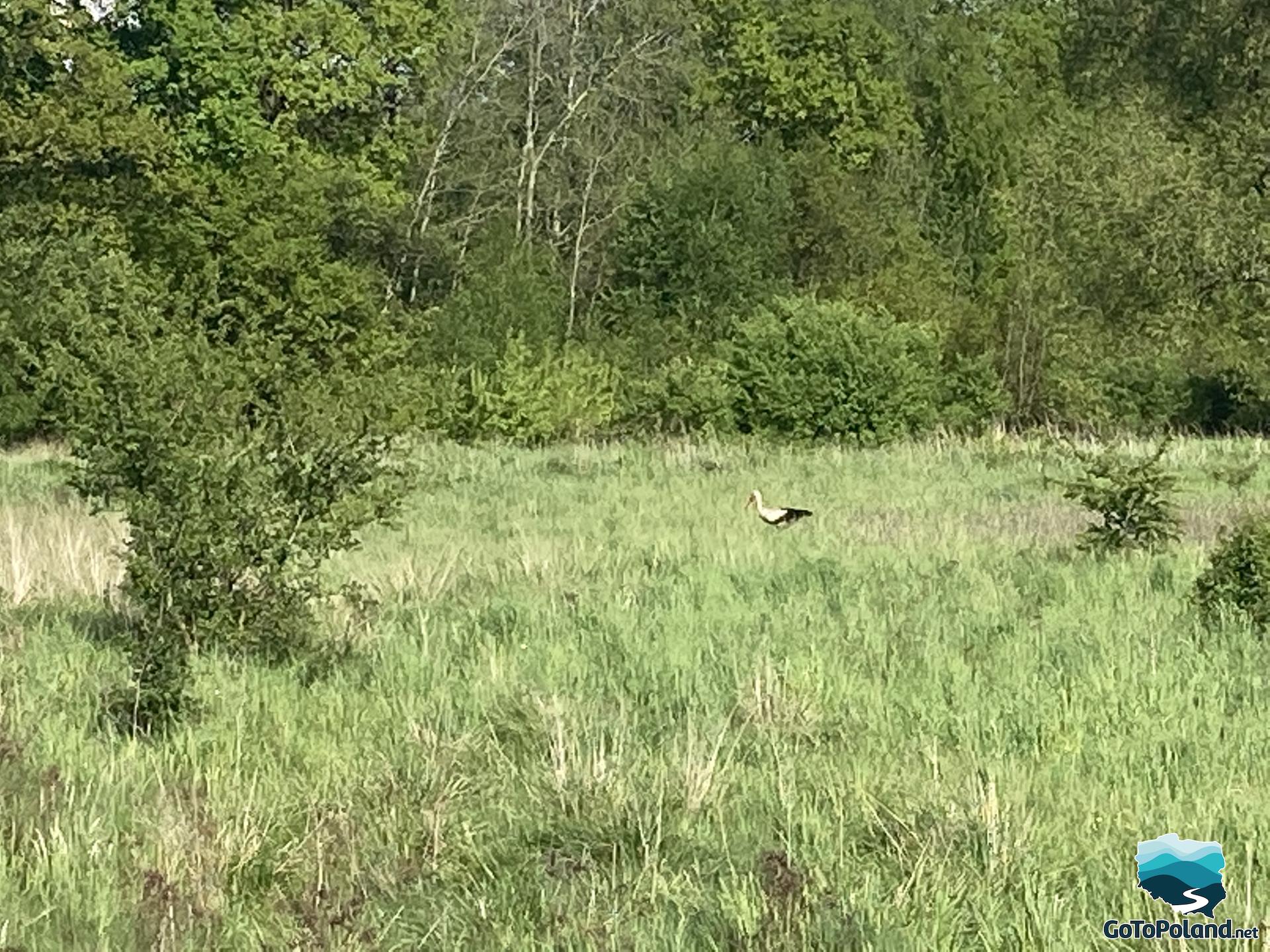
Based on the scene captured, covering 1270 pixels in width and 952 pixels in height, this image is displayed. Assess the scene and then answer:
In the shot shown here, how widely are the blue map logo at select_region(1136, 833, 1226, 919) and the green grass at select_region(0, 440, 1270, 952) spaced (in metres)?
0.06

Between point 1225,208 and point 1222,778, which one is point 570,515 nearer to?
point 1222,778

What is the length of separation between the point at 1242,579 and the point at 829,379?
1911 centimetres

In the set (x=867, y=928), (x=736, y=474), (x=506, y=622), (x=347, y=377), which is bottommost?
(x=736, y=474)

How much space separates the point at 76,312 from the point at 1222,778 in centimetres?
814

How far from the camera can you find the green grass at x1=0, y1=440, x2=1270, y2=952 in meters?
4.23

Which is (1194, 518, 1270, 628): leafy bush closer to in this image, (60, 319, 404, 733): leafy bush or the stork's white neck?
(60, 319, 404, 733): leafy bush

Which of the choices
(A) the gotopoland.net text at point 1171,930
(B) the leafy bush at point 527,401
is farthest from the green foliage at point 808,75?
(A) the gotopoland.net text at point 1171,930

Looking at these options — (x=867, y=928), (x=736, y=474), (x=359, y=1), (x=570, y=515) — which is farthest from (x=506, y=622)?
(x=359, y=1)

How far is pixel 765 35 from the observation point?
47.3 m

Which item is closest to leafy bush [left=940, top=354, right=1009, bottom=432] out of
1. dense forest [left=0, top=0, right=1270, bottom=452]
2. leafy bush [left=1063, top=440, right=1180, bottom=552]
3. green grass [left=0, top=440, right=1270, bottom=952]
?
dense forest [left=0, top=0, right=1270, bottom=452]

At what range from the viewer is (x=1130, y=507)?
40.5ft

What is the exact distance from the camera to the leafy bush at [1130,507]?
1209cm

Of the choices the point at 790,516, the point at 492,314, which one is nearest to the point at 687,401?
Result: the point at 492,314

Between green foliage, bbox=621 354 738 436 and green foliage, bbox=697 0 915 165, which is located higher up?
green foliage, bbox=697 0 915 165
